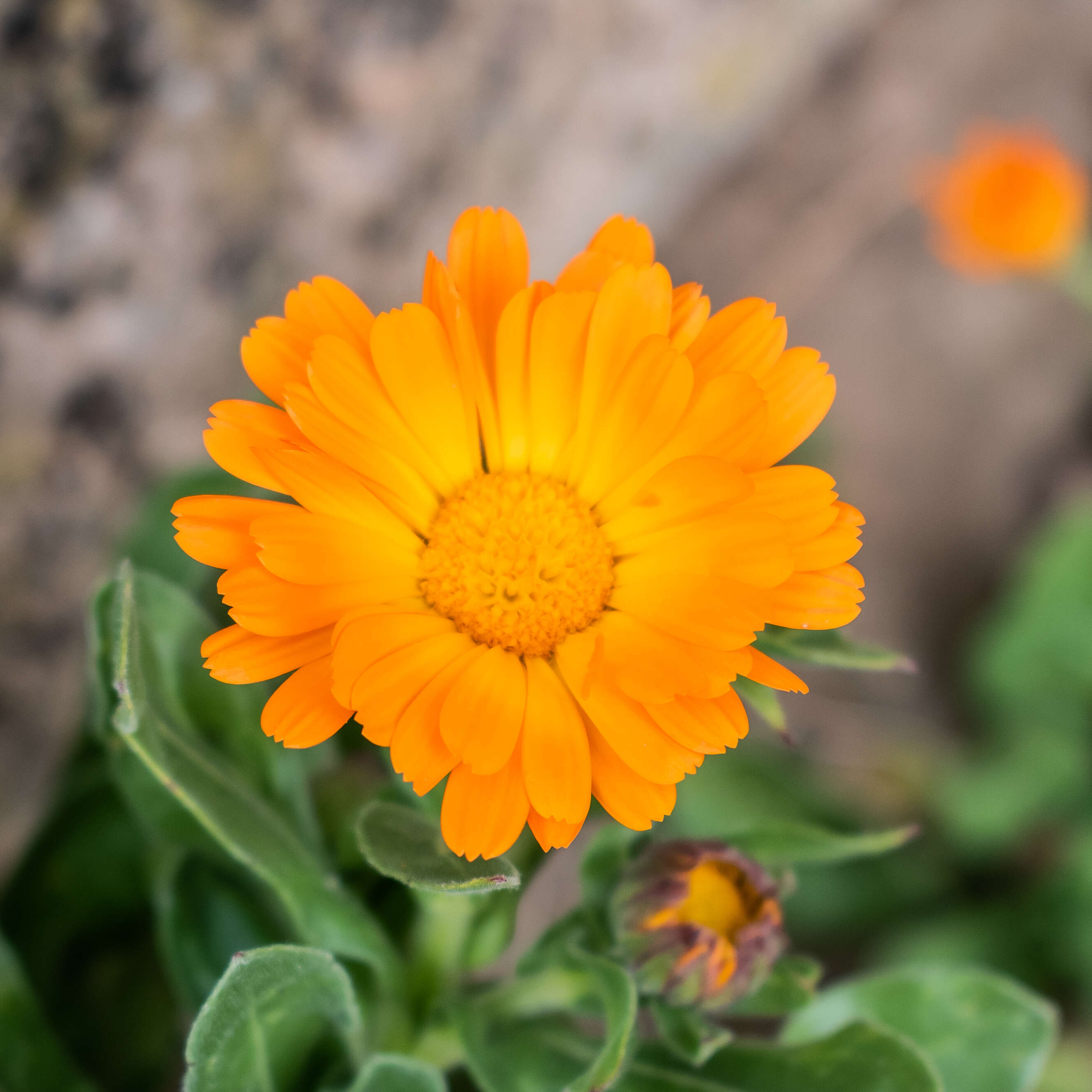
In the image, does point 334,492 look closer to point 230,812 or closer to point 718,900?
point 230,812

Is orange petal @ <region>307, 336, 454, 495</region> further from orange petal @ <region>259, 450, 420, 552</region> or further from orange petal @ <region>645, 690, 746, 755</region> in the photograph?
orange petal @ <region>645, 690, 746, 755</region>

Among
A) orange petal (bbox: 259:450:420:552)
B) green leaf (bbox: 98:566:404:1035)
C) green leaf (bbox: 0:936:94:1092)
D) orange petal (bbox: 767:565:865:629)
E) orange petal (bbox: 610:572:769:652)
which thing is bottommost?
green leaf (bbox: 0:936:94:1092)

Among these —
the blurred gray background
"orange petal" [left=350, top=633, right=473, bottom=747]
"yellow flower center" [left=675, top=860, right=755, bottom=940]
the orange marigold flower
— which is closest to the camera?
"orange petal" [left=350, top=633, right=473, bottom=747]

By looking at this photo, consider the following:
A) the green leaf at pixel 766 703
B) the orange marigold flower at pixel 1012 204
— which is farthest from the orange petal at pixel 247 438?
the orange marigold flower at pixel 1012 204

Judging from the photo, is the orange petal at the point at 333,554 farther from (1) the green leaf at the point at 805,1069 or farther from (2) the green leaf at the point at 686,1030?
(1) the green leaf at the point at 805,1069

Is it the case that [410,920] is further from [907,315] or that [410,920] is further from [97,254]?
[907,315]

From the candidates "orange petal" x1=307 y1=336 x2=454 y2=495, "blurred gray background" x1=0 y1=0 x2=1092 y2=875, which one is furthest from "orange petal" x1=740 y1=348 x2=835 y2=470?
"blurred gray background" x1=0 y1=0 x2=1092 y2=875
